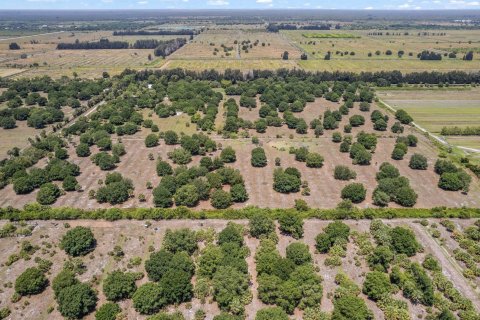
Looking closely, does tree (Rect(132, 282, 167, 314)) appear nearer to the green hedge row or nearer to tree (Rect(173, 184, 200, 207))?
the green hedge row

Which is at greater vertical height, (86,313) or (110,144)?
(110,144)

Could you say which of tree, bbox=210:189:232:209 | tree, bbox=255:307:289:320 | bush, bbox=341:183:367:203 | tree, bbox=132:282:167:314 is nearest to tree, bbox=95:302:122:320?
tree, bbox=132:282:167:314

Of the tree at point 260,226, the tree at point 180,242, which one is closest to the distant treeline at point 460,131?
the tree at point 260,226

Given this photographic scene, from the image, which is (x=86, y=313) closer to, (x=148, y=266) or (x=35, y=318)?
(x=35, y=318)

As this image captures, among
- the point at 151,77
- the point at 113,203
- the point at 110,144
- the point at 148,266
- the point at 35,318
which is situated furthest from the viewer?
the point at 151,77

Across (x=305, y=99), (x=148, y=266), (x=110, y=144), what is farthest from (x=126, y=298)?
(x=305, y=99)

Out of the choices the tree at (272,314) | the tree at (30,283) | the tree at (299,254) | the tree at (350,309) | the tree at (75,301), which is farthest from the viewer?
the tree at (299,254)

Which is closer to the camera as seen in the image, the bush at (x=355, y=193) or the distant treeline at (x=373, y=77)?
the bush at (x=355, y=193)

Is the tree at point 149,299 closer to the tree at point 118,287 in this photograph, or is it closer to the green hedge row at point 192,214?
the tree at point 118,287
